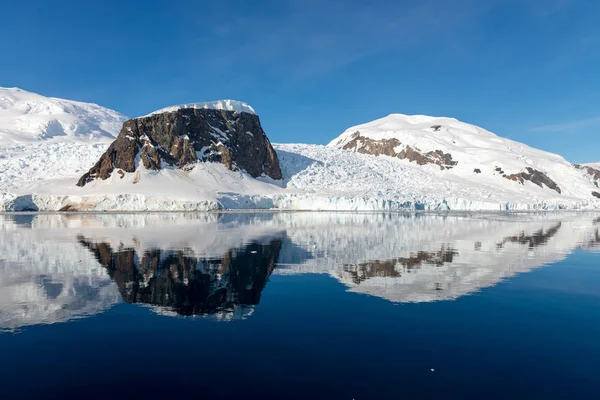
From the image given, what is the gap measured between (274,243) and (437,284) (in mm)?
11275

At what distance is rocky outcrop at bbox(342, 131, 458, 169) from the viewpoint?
10525cm

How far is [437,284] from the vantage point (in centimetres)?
1295

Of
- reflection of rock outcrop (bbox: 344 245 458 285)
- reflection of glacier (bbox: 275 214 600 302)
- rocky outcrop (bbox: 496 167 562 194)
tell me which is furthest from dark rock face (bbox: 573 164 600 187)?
reflection of rock outcrop (bbox: 344 245 458 285)

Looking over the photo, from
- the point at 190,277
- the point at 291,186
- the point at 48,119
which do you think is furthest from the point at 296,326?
the point at 48,119

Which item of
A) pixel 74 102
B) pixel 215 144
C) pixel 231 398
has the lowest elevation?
pixel 231 398

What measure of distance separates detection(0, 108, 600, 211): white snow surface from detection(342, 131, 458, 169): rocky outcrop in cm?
344

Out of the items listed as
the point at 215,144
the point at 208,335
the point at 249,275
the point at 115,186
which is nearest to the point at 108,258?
the point at 249,275

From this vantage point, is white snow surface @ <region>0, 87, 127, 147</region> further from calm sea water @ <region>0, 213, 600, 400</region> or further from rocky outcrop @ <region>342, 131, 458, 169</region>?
A: calm sea water @ <region>0, 213, 600, 400</region>

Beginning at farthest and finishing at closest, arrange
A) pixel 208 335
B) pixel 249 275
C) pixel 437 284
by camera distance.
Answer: pixel 249 275
pixel 437 284
pixel 208 335

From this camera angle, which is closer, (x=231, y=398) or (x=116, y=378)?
(x=231, y=398)

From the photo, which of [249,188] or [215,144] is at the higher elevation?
[215,144]

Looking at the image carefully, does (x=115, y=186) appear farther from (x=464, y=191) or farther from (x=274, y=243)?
(x=464, y=191)

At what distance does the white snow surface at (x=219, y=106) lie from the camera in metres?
76.0

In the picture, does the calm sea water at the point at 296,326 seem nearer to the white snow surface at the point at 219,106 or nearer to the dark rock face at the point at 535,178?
the white snow surface at the point at 219,106
